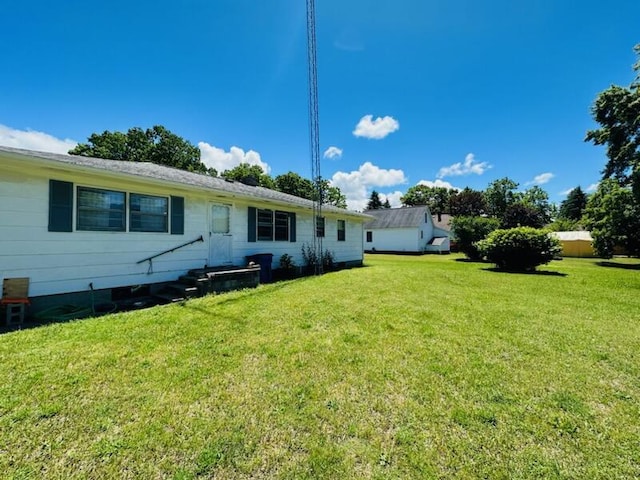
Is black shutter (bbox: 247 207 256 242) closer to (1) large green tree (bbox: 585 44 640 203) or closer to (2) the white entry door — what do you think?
(2) the white entry door

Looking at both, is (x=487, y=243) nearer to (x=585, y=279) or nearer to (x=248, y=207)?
(x=585, y=279)

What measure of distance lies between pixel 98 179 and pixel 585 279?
15517 mm

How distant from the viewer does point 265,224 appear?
9531 mm

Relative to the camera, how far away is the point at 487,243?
13.0 meters

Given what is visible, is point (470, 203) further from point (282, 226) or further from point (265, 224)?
point (265, 224)

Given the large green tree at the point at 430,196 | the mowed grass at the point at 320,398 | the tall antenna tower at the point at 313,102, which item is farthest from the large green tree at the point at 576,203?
the mowed grass at the point at 320,398

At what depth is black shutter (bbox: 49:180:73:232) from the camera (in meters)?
5.25

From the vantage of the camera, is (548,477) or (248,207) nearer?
(548,477)

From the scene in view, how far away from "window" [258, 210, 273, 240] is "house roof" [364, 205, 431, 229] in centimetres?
1812

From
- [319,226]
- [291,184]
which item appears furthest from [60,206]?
[291,184]

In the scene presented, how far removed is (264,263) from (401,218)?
20991mm

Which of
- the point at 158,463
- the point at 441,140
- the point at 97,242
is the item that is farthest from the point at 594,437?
the point at 441,140

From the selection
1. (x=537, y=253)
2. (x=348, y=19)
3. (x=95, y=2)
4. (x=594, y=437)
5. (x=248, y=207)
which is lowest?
(x=594, y=437)

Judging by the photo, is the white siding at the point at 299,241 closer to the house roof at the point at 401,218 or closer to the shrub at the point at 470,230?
the shrub at the point at 470,230
